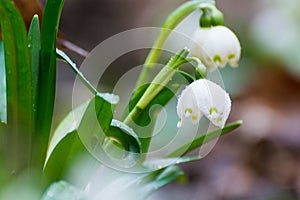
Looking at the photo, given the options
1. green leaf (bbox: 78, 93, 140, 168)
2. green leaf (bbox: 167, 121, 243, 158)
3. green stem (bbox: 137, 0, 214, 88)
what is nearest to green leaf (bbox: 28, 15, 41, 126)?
green leaf (bbox: 78, 93, 140, 168)

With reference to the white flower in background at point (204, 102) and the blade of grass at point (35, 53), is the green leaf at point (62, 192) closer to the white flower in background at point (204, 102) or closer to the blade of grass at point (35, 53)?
the blade of grass at point (35, 53)

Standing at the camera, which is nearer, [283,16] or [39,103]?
[39,103]

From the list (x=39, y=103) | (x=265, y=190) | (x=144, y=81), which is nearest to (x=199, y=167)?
(x=265, y=190)

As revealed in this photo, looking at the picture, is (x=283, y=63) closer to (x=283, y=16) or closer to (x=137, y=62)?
(x=283, y=16)

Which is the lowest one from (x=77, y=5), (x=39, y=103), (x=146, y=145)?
(x=77, y=5)

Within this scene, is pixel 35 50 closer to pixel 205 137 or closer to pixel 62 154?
pixel 62 154

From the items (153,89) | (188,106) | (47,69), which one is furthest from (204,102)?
(47,69)
